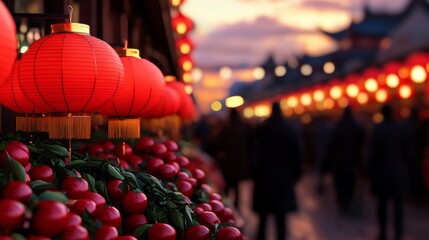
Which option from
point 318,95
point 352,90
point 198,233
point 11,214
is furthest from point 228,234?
point 318,95

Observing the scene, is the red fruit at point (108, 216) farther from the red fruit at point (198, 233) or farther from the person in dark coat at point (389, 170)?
the person in dark coat at point (389, 170)

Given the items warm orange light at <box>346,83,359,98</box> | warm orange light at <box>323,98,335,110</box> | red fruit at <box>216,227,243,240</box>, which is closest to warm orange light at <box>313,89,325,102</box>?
warm orange light at <box>323,98,335,110</box>

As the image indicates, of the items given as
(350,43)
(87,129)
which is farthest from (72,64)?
(350,43)

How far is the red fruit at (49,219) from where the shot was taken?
1.82 metres

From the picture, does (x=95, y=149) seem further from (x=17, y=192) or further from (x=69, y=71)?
(x=17, y=192)

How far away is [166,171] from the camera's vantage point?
3.30 metres

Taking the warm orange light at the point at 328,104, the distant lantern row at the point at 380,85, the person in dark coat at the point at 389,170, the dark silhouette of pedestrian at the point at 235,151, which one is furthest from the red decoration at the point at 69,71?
the warm orange light at the point at 328,104

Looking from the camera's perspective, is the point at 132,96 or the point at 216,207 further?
the point at 132,96

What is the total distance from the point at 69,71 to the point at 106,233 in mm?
867

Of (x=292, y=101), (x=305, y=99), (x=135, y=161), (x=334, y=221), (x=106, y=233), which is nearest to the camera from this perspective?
(x=106, y=233)

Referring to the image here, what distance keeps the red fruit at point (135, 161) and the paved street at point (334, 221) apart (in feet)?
15.0

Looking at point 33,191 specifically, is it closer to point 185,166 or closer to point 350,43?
point 185,166

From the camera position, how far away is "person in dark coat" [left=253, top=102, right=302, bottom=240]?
721cm

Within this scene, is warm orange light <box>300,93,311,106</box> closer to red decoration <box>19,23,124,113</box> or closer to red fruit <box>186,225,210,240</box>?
red decoration <box>19,23,124,113</box>
